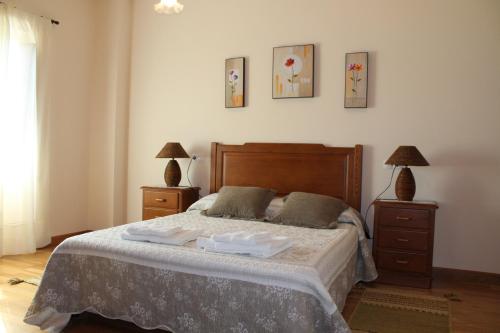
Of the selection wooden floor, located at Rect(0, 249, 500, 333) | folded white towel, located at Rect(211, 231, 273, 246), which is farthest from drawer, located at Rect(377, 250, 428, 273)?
folded white towel, located at Rect(211, 231, 273, 246)

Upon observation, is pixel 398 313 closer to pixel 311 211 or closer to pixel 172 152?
pixel 311 211

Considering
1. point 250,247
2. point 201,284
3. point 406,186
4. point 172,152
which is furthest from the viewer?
point 172,152

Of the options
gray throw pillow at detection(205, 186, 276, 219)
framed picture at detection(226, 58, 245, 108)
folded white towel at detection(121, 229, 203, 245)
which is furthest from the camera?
framed picture at detection(226, 58, 245, 108)

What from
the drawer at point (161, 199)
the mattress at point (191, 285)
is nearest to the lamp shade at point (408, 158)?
the mattress at point (191, 285)

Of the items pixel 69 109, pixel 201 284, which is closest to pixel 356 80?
pixel 201 284

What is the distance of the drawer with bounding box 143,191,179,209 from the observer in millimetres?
4355

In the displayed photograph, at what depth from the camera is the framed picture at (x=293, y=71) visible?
162 inches

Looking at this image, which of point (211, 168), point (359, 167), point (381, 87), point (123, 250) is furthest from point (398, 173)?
point (123, 250)

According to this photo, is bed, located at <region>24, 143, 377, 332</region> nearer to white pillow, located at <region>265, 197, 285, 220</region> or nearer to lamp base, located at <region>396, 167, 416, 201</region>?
white pillow, located at <region>265, 197, 285, 220</region>

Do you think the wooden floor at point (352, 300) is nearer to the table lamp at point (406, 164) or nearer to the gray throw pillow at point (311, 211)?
the gray throw pillow at point (311, 211)

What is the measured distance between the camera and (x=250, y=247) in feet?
7.50

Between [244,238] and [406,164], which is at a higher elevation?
[406,164]

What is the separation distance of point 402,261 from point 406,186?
0.63 meters

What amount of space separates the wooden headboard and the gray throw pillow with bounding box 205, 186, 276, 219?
363mm
